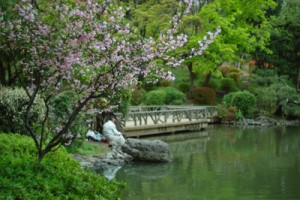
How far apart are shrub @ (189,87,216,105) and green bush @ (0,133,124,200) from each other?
23999 millimetres

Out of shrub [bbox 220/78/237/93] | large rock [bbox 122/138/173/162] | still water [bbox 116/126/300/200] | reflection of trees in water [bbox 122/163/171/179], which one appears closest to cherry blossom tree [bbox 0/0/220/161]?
still water [bbox 116/126/300/200]

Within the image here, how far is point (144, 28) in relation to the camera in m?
26.2

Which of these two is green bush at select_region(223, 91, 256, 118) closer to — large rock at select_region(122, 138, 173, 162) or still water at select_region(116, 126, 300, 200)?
still water at select_region(116, 126, 300, 200)

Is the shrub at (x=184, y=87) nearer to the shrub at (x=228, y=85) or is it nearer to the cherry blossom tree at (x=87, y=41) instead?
the shrub at (x=228, y=85)

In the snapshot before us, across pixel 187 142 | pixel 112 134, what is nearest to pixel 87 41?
pixel 112 134

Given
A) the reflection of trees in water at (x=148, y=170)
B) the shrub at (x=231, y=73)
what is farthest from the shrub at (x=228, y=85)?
the reflection of trees in water at (x=148, y=170)

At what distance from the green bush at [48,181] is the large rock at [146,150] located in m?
7.07

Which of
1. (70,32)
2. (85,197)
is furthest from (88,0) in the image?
(85,197)

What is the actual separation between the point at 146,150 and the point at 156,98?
1457 cm

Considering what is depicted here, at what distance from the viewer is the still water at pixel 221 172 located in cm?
1057

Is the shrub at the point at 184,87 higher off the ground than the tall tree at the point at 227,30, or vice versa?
the tall tree at the point at 227,30

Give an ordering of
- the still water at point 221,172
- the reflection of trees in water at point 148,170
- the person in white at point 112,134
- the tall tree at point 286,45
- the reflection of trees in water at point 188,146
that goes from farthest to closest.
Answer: the tall tree at point 286,45, the reflection of trees in water at point 188,146, the person in white at point 112,134, the reflection of trees in water at point 148,170, the still water at point 221,172

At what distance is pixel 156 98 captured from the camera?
2878cm

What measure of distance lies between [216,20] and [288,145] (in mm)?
11130
